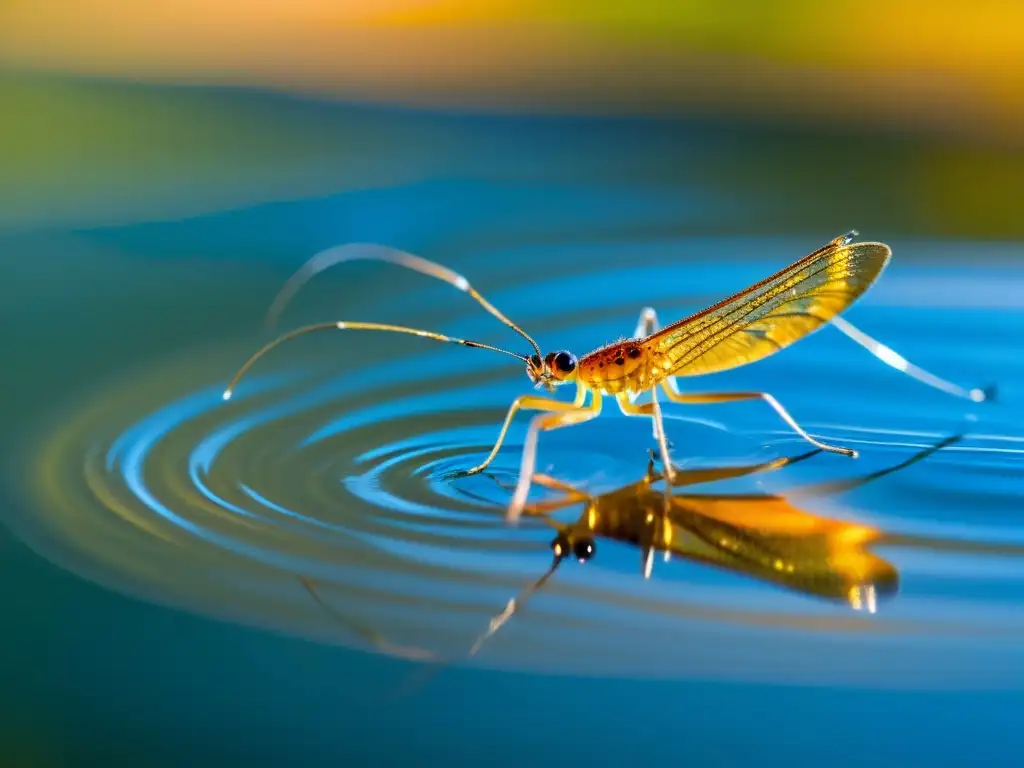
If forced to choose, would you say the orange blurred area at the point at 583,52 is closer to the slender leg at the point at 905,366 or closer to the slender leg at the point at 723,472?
the slender leg at the point at 905,366

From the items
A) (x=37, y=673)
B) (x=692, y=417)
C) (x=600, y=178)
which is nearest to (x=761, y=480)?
(x=692, y=417)

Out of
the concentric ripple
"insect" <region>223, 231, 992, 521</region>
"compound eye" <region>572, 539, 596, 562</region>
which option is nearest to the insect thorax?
"insect" <region>223, 231, 992, 521</region>

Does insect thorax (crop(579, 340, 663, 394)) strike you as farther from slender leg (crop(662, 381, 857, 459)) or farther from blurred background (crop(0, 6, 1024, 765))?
blurred background (crop(0, 6, 1024, 765))

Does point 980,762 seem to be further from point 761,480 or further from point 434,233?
point 434,233

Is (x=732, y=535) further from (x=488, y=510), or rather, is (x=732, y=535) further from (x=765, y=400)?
(x=765, y=400)

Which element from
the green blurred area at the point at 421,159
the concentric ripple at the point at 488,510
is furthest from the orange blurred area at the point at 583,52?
the concentric ripple at the point at 488,510

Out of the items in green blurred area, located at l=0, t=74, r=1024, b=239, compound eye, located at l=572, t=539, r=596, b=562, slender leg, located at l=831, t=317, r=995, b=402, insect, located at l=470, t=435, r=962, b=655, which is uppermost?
green blurred area, located at l=0, t=74, r=1024, b=239

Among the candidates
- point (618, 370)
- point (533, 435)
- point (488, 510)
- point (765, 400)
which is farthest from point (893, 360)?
point (488, 510)
